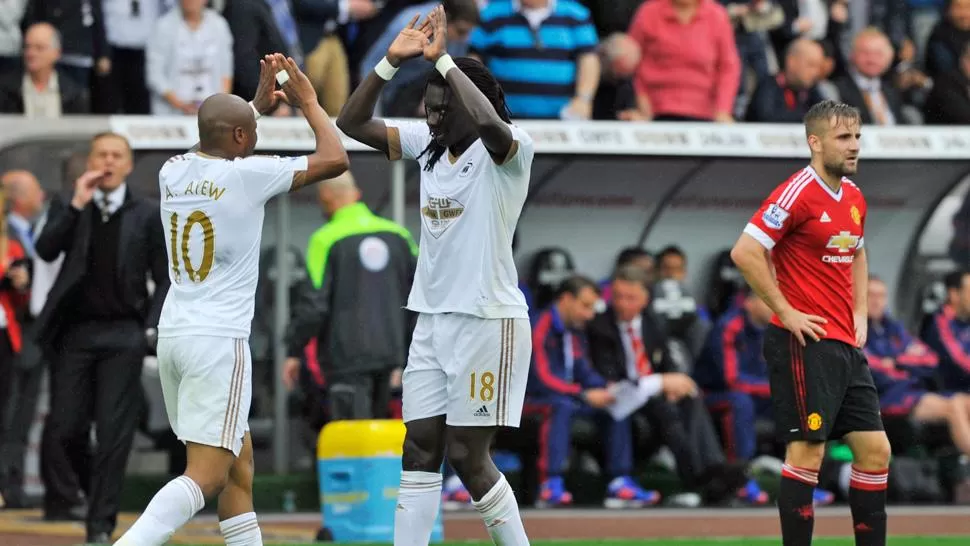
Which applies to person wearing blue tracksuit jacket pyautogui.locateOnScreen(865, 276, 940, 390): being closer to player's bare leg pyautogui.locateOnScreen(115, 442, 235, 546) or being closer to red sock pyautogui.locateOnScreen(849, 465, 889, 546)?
red sock pyautogui.locateOnScreen(849, 465, 889, 546)

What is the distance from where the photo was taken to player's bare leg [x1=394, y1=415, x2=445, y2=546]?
6914 mm

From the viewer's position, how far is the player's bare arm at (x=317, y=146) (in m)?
6.89

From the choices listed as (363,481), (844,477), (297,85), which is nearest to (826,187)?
(297,85)

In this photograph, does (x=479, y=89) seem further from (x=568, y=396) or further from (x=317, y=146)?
(x=568, y=396)

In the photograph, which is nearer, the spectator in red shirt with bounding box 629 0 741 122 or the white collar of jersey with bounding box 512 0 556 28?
the white collar of jersey with bounding box 512 0 556 28

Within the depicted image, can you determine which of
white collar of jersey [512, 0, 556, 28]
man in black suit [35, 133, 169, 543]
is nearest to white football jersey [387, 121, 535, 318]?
man in black suit [35, 133, 169, 543]

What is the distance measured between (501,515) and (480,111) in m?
1.59

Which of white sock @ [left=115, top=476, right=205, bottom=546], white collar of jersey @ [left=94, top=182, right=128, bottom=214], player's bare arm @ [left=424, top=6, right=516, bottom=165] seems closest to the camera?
white sock @ [left=115, top=476, right=205, bottom=546]

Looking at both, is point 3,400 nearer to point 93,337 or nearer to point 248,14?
point 93,337

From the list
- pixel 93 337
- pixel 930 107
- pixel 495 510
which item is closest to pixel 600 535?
pixel 93 337

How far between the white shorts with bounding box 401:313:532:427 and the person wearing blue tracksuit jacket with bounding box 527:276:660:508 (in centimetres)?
552

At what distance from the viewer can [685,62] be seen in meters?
13.6

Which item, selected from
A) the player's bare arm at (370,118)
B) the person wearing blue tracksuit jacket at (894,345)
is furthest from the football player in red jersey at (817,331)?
the person wearing blue tracksuit jacket at (894,345)

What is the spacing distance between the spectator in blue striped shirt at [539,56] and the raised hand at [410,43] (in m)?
6.13
